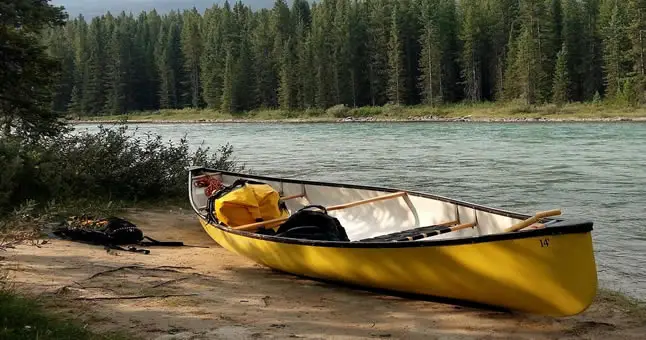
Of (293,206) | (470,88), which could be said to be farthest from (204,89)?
(293,206)

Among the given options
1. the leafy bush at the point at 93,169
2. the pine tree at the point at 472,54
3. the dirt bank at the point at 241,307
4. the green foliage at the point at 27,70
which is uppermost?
the pine tree at the point at 472,54

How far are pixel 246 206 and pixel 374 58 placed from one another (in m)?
74.8

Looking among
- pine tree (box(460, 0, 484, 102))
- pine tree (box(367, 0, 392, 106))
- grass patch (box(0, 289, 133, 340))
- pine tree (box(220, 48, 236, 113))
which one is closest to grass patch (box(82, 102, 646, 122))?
pine tree (box(220, 48, 236, 113))

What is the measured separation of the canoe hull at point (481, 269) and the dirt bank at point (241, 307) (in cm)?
20

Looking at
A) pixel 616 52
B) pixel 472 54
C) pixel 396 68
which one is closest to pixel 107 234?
pixel 616 52

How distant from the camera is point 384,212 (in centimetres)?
929

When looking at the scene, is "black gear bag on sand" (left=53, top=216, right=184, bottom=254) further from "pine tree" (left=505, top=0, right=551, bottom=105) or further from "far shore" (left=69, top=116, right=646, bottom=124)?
"pine tree" (left=505, top=0, right=551, bottom=105)

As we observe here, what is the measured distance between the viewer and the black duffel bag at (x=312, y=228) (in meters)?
7.62

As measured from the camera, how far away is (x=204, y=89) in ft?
301

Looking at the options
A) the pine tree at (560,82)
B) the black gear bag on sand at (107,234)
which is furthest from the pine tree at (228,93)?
the black gear bag on sand at (107,234)

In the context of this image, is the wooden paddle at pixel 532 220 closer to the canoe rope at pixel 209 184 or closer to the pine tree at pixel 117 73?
the canoe rope at pixel 209 184

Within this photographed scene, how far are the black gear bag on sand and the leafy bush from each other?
1.09m

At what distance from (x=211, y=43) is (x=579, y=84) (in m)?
51.4

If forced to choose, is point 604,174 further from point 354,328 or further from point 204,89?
point 204,89
